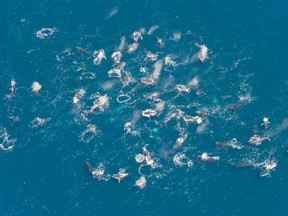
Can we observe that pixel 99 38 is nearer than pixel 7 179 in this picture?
No

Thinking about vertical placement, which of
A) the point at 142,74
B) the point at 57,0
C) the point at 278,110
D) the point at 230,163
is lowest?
the point at 230,163

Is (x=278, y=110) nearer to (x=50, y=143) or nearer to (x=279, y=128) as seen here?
(x=279, y=128)

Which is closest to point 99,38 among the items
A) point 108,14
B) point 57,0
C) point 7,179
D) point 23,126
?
point 108,14

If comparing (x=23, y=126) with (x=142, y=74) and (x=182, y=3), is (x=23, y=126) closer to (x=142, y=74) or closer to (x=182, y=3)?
(x=142, y=74)

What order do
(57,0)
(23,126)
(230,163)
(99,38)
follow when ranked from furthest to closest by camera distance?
(57,0) < (99,38) < (23,126) < (230,163)

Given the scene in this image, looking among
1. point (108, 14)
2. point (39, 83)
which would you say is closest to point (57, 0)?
point (108, 14)

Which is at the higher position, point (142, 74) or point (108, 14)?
point (108, 14)

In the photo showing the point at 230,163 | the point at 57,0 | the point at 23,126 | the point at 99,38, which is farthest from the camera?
the point at 57,0
